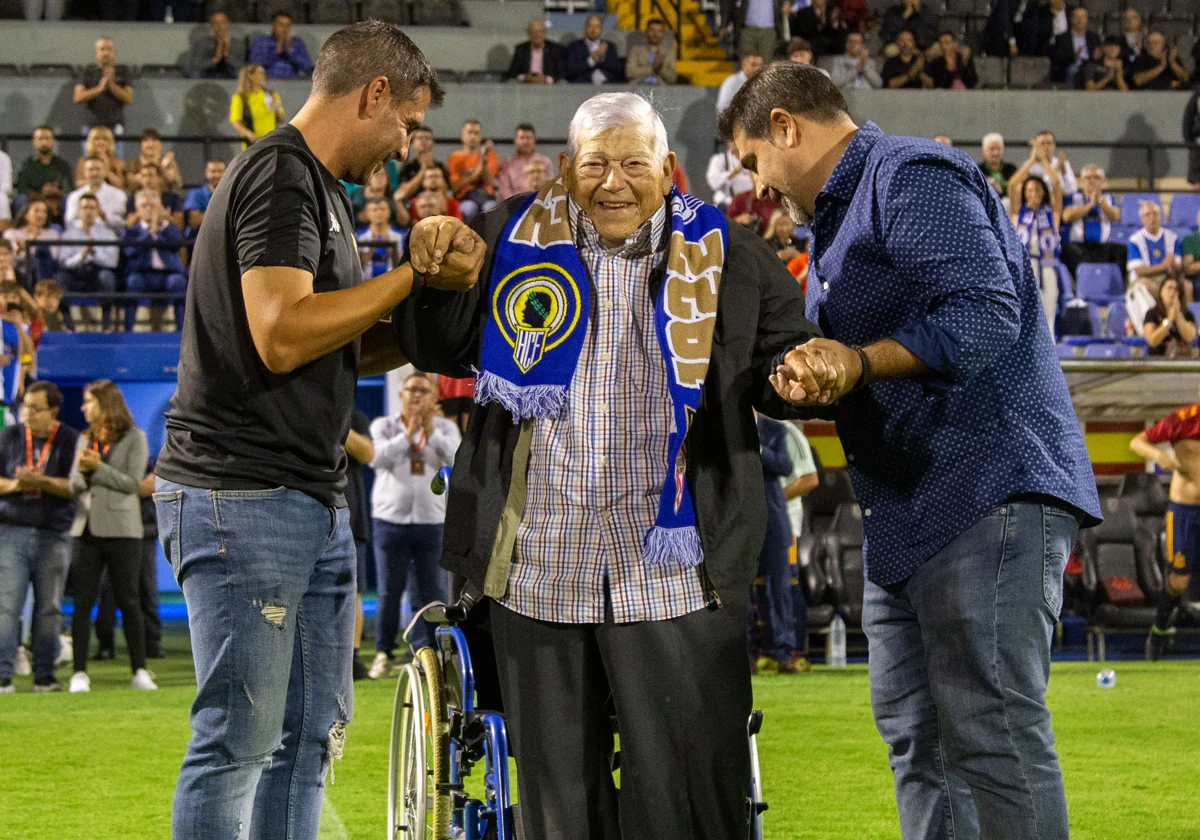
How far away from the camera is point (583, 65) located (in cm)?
1565

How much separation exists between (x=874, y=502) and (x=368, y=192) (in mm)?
10169

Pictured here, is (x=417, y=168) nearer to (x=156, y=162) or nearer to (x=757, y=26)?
(x=156, y=162)

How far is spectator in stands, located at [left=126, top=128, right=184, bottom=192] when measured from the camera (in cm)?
1264

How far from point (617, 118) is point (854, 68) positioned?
13.9m

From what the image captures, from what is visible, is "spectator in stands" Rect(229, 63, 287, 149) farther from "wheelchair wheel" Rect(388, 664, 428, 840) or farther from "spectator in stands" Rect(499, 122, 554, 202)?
"wheelchair wheel" Rect(388, 664, 428, 840)

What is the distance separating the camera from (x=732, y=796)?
2855 mm

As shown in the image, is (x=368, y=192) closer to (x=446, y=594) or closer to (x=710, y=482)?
(x=446, y=594)

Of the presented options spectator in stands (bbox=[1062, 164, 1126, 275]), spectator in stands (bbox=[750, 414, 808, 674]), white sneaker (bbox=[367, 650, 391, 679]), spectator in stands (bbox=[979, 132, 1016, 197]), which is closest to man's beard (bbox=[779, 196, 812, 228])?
spectator in stands (bbox=[750, 414, 808, 674])

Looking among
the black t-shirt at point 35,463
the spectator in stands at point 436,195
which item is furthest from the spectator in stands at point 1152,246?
the black t-shirt at point 35,463

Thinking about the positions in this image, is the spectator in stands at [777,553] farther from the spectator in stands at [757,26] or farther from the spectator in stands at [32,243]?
the spectator in stands at [757,26]

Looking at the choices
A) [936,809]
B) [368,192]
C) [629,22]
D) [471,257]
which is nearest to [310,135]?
[471,257]

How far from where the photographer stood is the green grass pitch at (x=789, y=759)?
17.0ft

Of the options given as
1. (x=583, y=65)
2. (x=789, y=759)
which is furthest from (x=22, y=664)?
(x=583, y=65)

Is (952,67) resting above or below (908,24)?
below
